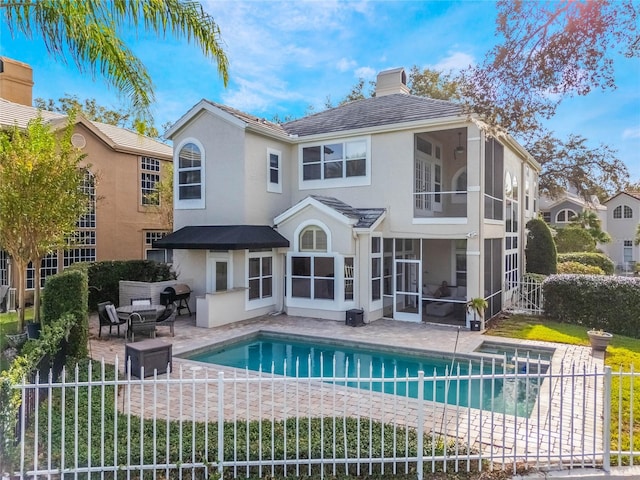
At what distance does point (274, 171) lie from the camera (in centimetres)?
1973

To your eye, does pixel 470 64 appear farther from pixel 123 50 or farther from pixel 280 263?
pixel 280 263

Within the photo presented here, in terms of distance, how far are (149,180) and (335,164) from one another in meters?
13.2

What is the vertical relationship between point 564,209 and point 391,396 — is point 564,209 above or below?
above

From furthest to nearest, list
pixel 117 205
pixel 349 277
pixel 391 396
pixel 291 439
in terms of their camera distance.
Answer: pixel 117 205 → pixel 349 277 → pixel 391 396 → pixel 291 439

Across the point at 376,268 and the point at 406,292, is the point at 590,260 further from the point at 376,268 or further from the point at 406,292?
the point at 376,268

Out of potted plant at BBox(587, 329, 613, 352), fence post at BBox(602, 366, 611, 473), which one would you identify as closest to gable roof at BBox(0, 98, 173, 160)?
fence post at BBox(602, 366, 611, 473)

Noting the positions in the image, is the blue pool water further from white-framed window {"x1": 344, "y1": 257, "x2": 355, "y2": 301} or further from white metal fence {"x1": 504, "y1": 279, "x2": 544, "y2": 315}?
white metal fence {"x1": 504, "y1": 279, "x2": 544, "y2": 315}

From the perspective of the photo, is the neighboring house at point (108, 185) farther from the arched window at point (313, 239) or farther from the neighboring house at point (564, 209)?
the neighboring house at point (564, 209)

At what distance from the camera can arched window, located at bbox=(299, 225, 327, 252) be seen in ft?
58.5

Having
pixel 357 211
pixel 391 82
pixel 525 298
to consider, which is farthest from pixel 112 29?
pixel 525 298

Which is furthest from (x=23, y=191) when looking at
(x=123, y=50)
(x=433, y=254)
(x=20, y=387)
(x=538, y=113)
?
(x=433, y=254)

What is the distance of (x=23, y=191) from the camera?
38.7 feet

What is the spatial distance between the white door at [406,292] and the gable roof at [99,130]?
500 inches

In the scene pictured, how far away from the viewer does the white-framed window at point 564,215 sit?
160 feet
